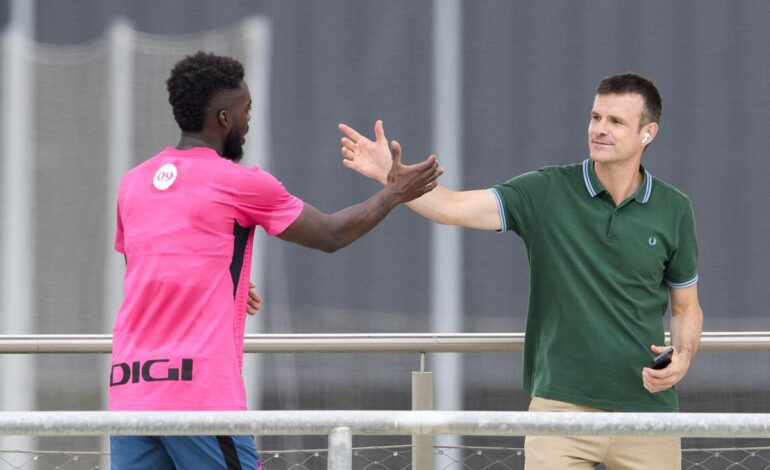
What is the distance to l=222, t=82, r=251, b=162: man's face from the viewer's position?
2635 mm

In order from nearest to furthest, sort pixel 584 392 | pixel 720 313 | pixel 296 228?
1. pixel 296 228
2. pixel 584 392
3. pixel 720 313

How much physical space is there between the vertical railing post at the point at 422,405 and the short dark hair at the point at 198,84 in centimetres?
109

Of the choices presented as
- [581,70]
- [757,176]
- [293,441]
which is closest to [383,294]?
[293,441]

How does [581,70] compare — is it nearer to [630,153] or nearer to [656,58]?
[656,58]

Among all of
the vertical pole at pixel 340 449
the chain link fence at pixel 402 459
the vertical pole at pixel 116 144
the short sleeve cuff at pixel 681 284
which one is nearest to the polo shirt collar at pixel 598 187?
the short sleeve cuff at pixel 681 284

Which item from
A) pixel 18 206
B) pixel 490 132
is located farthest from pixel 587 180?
pixel 18 206

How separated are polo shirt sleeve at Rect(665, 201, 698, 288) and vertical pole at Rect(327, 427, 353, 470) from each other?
1.46 m

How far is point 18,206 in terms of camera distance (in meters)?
4.32

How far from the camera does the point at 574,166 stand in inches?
124

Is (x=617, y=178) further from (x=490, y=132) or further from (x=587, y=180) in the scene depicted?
(x=490, y=132)

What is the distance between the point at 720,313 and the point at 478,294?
83 centimetres

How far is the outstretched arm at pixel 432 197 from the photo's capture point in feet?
9.80

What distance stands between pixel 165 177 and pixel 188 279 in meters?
0.23

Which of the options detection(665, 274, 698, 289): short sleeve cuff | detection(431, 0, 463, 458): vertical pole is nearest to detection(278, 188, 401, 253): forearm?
detection(665, 274, 698, 289): short sleeve cuff
